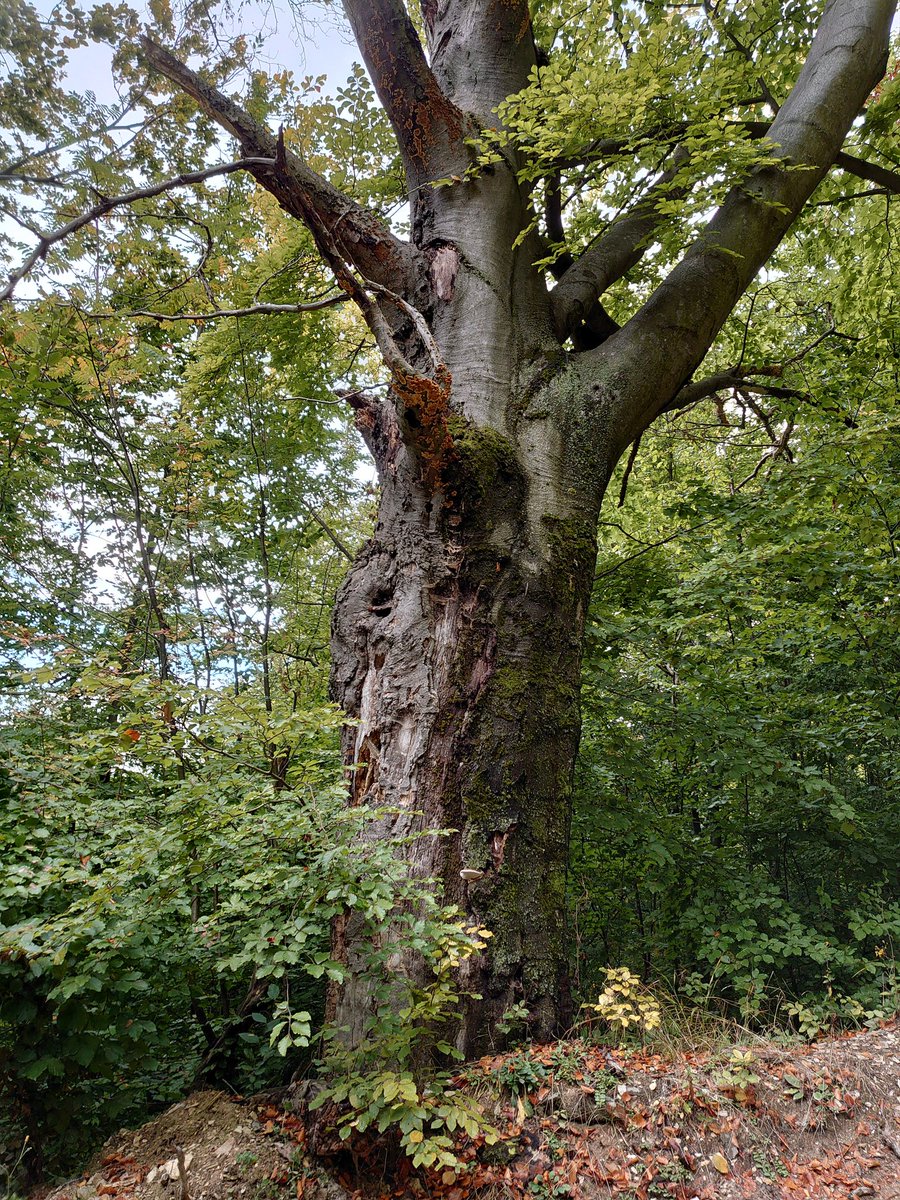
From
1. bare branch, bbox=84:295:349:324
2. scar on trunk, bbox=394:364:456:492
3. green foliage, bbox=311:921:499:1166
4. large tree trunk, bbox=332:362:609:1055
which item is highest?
bare branch, bbox=84:295:349:324

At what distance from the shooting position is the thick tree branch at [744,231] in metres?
3.51

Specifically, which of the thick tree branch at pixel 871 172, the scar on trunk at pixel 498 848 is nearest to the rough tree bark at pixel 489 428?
the scar on trunk at pixel 498 848

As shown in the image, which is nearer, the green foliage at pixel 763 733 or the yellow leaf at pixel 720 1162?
the yellow leaf at pixel 720 1162

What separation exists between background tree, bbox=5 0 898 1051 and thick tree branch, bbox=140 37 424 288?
0.01m

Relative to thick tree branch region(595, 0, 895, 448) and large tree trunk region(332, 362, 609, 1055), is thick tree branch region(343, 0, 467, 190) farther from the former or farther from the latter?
large tree trunk region(332, 362, 609, 1055)

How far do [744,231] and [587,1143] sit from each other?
4.32 m

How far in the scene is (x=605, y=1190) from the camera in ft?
6.56

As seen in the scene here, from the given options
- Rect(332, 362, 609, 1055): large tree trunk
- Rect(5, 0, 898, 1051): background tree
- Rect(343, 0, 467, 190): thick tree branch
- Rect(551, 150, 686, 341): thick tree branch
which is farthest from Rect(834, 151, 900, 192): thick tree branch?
Rect(332, 362, 609, 1055): large tree trunk

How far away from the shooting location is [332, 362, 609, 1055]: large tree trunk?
245 cm

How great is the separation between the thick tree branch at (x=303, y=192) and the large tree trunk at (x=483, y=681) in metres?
1.06

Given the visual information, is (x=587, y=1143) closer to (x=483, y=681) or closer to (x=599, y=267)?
(x=483, y=681)

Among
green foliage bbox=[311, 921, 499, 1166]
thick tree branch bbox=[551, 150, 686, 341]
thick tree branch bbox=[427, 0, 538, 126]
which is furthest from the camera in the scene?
thick tree branch bbox=[427, 0, 538, 126]

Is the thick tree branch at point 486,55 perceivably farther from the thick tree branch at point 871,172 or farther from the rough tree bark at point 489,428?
the thick tree branch at point 871,172

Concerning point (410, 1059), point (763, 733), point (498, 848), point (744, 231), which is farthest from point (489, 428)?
point (763, 733)
